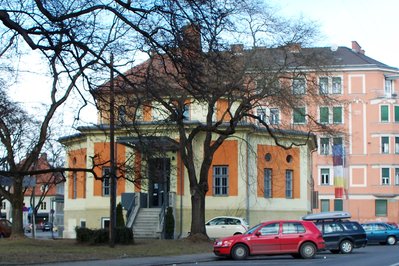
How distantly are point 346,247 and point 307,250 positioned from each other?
16.8 feet

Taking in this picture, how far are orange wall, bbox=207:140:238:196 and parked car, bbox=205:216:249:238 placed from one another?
4.34 meters

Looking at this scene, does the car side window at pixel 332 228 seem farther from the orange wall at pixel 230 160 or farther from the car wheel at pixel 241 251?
the orange wall at pixel 230 160

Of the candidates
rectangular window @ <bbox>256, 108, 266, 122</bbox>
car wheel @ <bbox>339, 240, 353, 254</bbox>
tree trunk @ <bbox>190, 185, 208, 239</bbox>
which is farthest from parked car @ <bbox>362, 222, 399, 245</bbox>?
tree trunk @ <bbox>190, 185, 208, 239</bbox>

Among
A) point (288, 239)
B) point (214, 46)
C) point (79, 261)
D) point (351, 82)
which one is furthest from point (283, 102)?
point (351, 82)

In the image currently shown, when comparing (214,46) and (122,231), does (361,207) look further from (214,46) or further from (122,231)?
(214,46)

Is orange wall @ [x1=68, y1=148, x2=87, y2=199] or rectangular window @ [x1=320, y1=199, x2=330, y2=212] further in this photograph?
rectangular window @ [x1=320, y1=199, x2=330, y2=212]

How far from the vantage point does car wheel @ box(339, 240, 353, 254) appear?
108ft

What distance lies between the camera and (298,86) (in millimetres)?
36656

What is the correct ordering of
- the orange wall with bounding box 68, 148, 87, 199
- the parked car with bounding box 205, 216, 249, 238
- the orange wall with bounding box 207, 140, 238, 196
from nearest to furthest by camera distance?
the parked car with bounding box 205, 216, 249, 238, the orange wall with bounding box 207, 140, 238, 196, the orange wall with bounding box 68, 148, 87, 199

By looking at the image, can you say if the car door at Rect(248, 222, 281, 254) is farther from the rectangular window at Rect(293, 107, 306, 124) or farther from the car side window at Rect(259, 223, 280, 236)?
the rectangular window at Rect(293, 107, 306, 124)

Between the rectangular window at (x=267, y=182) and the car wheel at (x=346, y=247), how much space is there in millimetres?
15566

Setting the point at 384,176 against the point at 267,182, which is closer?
the point at 267,182

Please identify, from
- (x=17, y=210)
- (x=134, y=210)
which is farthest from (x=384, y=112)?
(x=17, y=210)

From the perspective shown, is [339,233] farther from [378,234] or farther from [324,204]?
[324,204]
